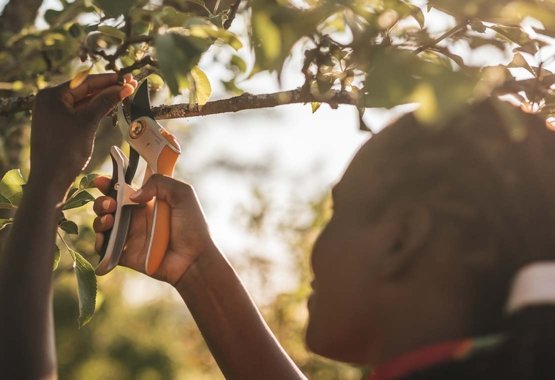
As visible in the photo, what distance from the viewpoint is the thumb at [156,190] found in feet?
5.71

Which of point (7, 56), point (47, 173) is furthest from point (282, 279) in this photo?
point (47, 173)

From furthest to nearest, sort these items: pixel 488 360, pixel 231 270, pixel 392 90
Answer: pixel 231 270 → pixel 488 360 → pixel 392 90

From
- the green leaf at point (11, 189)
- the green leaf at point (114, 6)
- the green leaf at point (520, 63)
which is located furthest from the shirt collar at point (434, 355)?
the green leaf at point (11, 189)

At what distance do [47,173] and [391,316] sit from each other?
674mm

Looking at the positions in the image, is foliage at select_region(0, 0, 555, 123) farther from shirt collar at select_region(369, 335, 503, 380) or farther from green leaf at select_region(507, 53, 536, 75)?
shirt collar at select_region(369, 335, 503, 380)

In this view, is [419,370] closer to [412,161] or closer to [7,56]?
[412,161]

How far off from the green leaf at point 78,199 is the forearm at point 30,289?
0.25m

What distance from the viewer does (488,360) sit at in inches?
42.0

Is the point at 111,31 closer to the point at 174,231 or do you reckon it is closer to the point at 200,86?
the point at 200,86

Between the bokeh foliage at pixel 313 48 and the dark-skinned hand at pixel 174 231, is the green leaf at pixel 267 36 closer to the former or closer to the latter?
the bokeh foliage at pixel 313 48

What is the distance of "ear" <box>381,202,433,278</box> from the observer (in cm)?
116

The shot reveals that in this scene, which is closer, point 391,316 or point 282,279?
point 391,316

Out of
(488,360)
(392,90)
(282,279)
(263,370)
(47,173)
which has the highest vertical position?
(392,90)

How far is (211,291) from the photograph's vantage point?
1865mm
